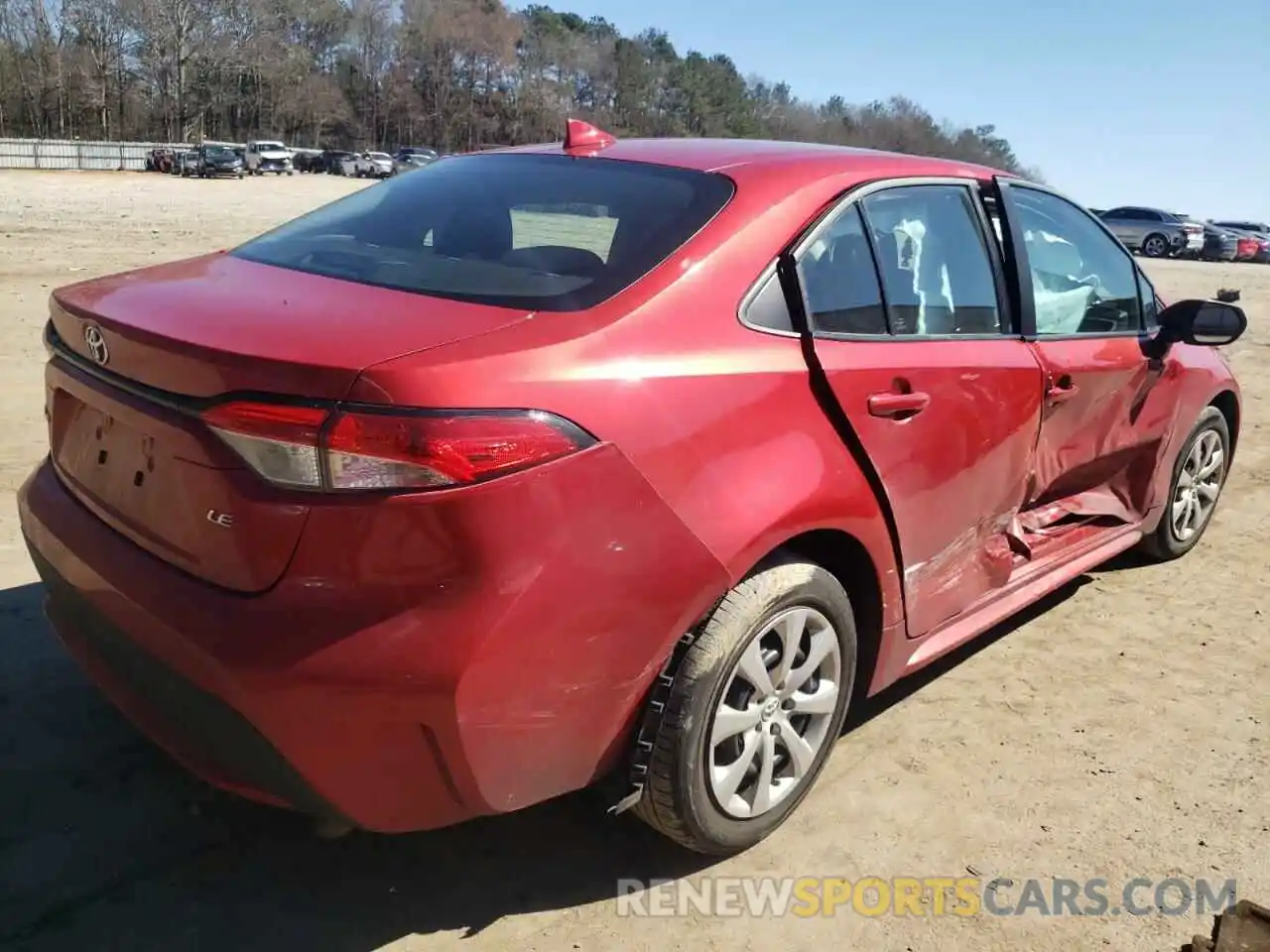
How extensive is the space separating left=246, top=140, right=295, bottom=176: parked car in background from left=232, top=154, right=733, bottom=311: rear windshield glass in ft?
190

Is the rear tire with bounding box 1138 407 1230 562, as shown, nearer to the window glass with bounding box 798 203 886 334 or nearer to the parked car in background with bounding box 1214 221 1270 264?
the window glass with bounding box 798 203 886 334

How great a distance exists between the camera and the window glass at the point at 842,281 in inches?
108

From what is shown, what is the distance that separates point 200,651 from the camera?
2.12 meters

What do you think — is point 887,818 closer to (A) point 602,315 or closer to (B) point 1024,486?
(B) point 1024,486

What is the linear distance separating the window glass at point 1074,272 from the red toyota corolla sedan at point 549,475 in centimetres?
33

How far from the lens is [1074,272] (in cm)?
404

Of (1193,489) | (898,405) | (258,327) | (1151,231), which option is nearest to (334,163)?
(1151,231)

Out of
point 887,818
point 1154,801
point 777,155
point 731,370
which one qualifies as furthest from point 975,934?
point 777,155

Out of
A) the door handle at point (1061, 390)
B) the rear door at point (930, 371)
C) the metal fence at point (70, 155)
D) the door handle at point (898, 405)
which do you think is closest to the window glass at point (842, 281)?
the rear door at point (930, 371)

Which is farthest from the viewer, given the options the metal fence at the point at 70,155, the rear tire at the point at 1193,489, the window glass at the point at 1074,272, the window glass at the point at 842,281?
the metal fence at the point at 70,155

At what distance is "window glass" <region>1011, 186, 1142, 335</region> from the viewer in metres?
3.75

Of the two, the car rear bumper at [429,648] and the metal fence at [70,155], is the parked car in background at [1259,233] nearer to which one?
the car rear bumper at [429,648]

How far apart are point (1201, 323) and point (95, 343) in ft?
12.5

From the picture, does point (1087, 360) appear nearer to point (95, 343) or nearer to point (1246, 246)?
point (95, 343)
